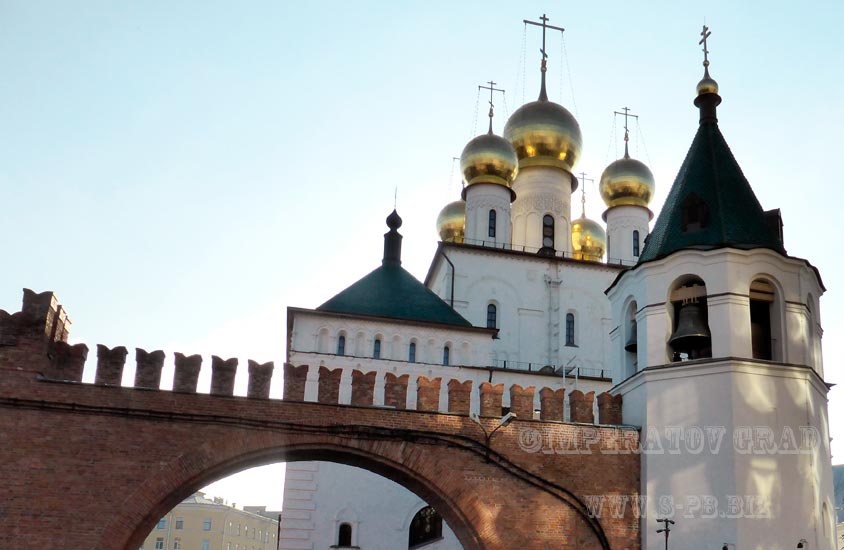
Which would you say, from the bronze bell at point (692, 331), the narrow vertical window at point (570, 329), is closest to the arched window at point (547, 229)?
the narrow vertical window at point (570, 329)

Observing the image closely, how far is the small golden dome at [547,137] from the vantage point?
114ft

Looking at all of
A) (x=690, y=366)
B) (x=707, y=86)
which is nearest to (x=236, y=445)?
(x=690, y=366)

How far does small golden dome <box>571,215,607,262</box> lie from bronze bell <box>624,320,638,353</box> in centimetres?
2226

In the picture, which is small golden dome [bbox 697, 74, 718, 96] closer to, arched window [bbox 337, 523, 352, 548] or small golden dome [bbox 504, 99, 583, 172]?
arched window [bbox 337, 523, 352, 548]

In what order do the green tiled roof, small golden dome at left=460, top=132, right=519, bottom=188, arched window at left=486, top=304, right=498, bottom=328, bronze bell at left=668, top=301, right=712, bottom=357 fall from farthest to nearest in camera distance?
small golden dome at left=460, top=132, right=519, bottom=188 → arched window at left=486, top=304, right=498, bottom=328 → the green tiled roof → bronze bell at left=668, top=301, right=712, bottom=357

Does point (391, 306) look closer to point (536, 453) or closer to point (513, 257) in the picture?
point (513, 257)

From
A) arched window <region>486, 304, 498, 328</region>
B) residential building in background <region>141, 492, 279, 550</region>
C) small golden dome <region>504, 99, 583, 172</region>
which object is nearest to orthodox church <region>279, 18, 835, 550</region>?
arched window <region>486, 304, 498, 328</region>

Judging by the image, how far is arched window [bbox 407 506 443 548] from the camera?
23531 mm

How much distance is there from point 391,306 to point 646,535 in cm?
1303

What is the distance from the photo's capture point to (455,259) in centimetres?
3159

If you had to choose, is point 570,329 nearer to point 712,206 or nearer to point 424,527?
point 424,527

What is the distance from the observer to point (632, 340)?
15805 mm

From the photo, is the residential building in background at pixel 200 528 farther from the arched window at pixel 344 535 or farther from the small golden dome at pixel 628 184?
the arched window at pixel 344 535

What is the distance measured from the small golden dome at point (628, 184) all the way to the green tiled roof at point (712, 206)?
19.2 metres
